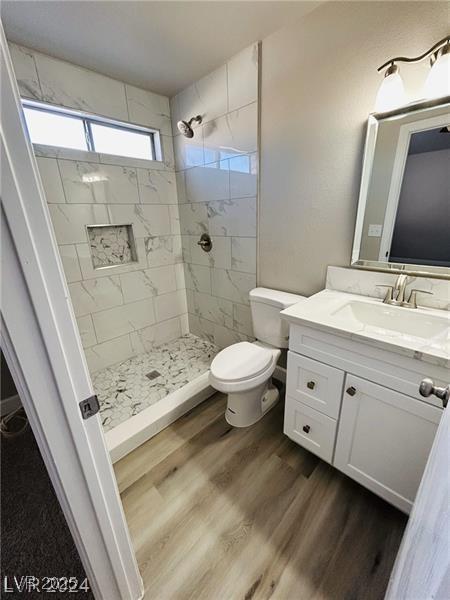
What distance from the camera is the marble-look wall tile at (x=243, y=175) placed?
1.75 m

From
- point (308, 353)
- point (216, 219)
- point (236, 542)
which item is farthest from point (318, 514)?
point (216, 219)

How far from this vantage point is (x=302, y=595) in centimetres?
93

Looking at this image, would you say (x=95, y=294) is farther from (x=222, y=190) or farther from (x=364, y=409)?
(x=364, y=409)

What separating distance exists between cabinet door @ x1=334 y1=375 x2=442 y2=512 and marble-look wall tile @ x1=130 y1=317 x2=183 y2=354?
1.87 metres

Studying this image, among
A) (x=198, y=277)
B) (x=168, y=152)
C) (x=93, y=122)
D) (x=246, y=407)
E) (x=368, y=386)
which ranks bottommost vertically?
(x=246, y=407)

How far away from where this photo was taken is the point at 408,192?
4.04 ft

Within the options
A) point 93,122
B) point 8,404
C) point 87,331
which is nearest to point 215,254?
point 87,331

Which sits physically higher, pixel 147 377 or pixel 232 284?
pixel 232 284

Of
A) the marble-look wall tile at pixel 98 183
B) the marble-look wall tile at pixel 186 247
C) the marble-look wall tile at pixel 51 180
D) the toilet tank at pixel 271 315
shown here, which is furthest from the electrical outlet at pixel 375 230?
the marble-look wall tile at pixel 51 180

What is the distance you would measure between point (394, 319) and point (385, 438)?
0.53 meters

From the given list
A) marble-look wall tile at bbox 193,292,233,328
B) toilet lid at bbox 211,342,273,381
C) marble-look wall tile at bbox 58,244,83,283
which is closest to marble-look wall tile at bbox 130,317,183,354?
marble-look wall tile at bbox 193,292,233,328

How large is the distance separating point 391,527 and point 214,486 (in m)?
0.81

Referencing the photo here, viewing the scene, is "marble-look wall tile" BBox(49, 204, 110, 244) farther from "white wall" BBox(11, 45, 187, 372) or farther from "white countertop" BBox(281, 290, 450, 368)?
"white countertop" BBox(281, 290, 450, 368)

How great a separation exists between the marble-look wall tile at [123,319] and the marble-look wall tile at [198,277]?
1.41 feet
